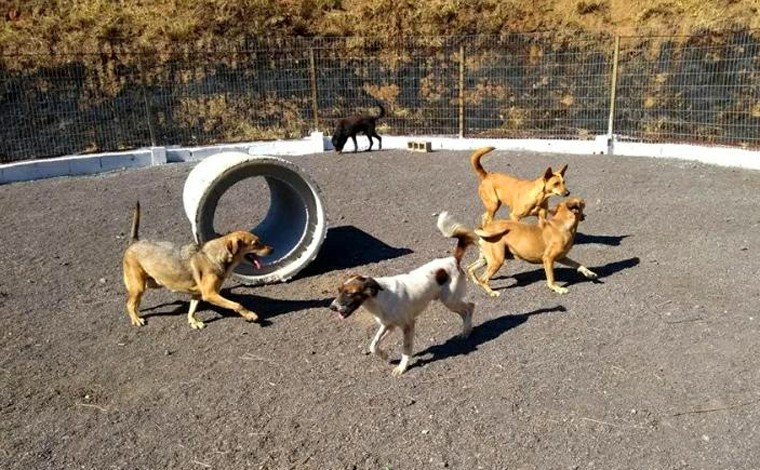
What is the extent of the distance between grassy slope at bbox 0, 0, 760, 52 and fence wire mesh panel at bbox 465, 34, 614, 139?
10.6 feet

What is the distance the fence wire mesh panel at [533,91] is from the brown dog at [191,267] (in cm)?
1126

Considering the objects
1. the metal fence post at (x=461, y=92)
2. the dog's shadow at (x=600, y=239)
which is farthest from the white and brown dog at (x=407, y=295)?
the metal fence post at (x=461, y=92)

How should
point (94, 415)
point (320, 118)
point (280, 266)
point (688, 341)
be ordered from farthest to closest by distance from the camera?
point (320, 118), point (280, 266), point (688, 341), point (94, 415)

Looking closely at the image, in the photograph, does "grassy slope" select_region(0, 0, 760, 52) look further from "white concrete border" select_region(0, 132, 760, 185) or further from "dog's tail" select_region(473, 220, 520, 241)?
"dog's tail" select_region(473, 220, 520, 241)

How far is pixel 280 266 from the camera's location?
779 centimetres

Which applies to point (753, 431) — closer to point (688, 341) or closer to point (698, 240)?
point (688, 341)

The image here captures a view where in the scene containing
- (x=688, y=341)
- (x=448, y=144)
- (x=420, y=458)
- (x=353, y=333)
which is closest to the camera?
(x=420, y=458)

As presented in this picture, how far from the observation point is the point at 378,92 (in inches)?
708

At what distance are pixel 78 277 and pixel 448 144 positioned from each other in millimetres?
9964

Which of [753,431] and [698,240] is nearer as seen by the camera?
[753,431]

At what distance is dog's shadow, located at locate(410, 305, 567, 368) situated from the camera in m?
5.68

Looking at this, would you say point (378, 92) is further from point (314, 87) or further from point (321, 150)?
point (321, 150)

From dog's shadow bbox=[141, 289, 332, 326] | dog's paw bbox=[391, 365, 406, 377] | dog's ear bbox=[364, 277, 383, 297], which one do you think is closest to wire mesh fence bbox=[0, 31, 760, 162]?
dog's shadow bbox=[141, 289, 332, 326]

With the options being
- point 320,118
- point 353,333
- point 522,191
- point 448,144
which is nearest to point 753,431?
point 353,333
